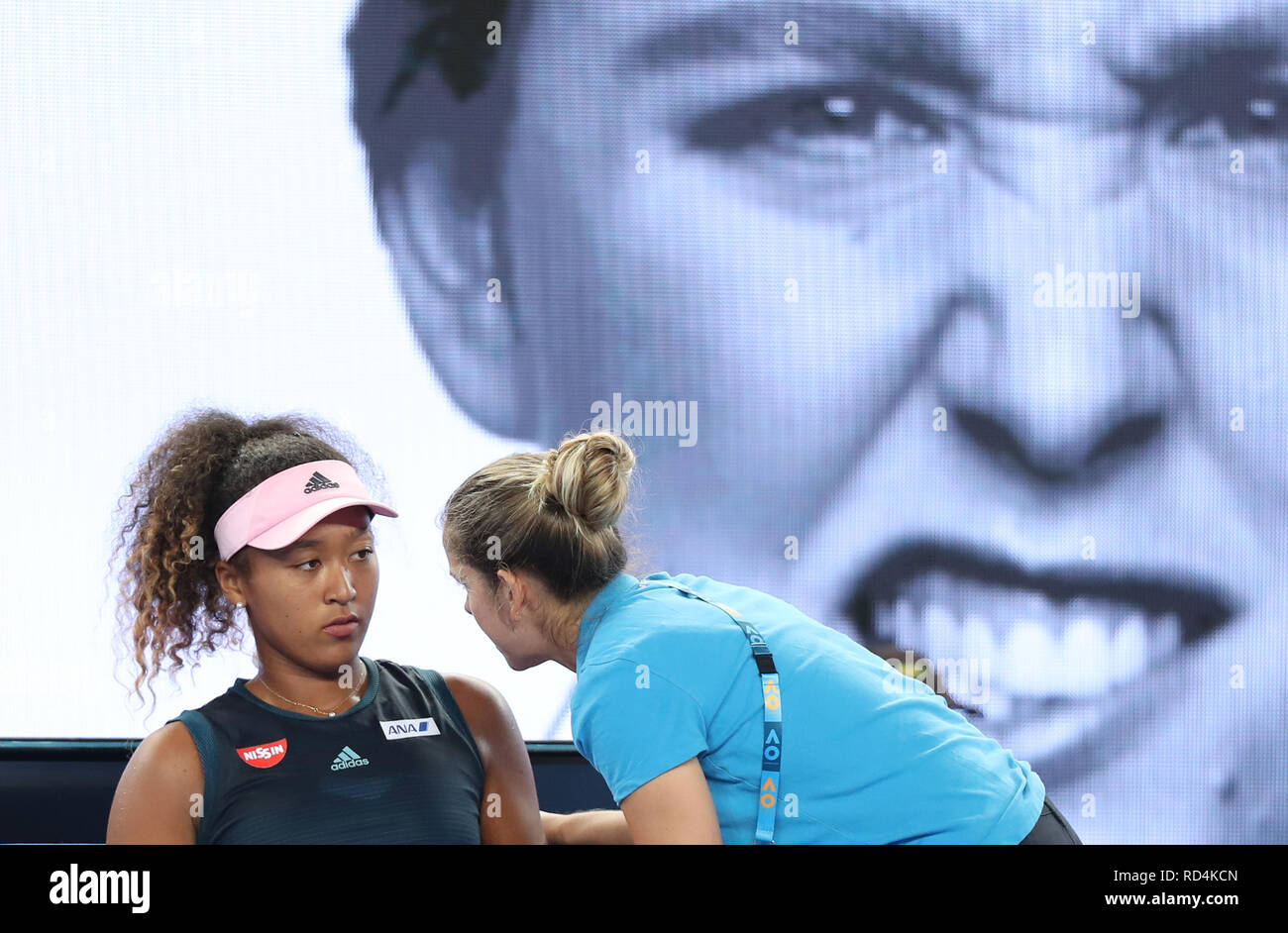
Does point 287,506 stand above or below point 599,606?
above

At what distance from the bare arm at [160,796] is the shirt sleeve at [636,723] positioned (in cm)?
45

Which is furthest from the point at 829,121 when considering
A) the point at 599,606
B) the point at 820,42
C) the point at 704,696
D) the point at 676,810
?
the point at 676,810

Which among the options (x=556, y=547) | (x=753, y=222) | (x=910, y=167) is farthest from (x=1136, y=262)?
(x=556, y=547)

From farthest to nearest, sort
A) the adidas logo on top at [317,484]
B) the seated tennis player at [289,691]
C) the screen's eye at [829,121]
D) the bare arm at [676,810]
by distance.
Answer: the screen's eye at [829,121] < the adidas logo on top at [317,484] < the seated tennis player at [289,691] < the bare arm at [676,810]

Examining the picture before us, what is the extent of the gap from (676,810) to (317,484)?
578mm

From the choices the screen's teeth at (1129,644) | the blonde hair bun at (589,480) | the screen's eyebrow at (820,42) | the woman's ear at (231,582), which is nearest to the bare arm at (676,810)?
the blonde hair bun at (589,480)

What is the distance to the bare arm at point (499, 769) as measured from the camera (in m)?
1.39

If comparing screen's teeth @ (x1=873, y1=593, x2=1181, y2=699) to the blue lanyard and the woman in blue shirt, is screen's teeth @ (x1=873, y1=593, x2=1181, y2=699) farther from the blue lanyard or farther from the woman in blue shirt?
the blue lanyard

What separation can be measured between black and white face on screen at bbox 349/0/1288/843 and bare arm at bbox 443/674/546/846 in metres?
0.69

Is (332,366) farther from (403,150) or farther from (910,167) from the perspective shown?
(910,167)

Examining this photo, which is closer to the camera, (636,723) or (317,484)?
(636,723)

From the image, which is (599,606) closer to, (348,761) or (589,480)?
(589,480)

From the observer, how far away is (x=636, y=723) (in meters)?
1.11

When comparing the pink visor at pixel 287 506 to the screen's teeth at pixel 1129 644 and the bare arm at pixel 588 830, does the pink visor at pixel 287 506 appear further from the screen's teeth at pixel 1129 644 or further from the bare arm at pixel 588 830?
the screen's teeth at pixel 1129 644
